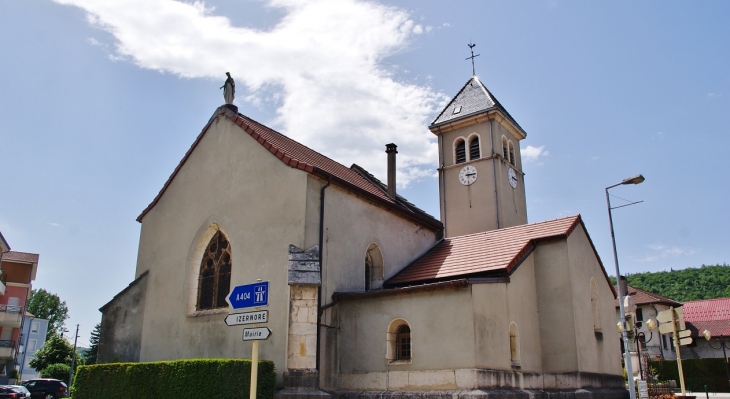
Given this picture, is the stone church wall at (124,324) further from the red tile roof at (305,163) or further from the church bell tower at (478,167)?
the church bell tower at (478,167)

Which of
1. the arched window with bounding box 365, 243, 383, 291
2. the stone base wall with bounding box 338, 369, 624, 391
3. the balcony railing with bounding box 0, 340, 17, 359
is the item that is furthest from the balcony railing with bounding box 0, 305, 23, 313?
the stone base wall with bounding box 338, 369, 624, 391

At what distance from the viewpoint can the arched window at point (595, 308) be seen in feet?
62.6

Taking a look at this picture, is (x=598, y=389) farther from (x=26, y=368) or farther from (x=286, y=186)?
(x=26, y=368)

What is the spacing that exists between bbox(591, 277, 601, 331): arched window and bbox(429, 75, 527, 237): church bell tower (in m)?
8.03

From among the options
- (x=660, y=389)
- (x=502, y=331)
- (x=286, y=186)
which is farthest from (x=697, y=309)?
(x=286, y=186)

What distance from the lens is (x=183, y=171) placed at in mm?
19781

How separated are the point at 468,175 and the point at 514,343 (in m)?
14.3

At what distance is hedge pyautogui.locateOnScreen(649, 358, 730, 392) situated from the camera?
3609cm

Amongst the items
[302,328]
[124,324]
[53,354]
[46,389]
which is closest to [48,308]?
[53,354]

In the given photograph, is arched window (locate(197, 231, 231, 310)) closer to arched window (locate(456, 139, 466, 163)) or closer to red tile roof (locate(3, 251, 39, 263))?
arched window (locate(456, 139, 466, 163))

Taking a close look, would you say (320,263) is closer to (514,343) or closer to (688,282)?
(514,343)

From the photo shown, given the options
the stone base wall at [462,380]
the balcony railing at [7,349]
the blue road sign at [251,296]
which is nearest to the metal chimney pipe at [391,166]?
the stone base wall at [462,380]

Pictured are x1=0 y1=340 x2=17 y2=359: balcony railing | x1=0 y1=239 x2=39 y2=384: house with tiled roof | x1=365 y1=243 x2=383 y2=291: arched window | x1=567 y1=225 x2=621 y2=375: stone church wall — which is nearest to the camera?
x1=567 y1=225 x2=621 y2=375: stone church wall

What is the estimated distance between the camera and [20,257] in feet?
153
